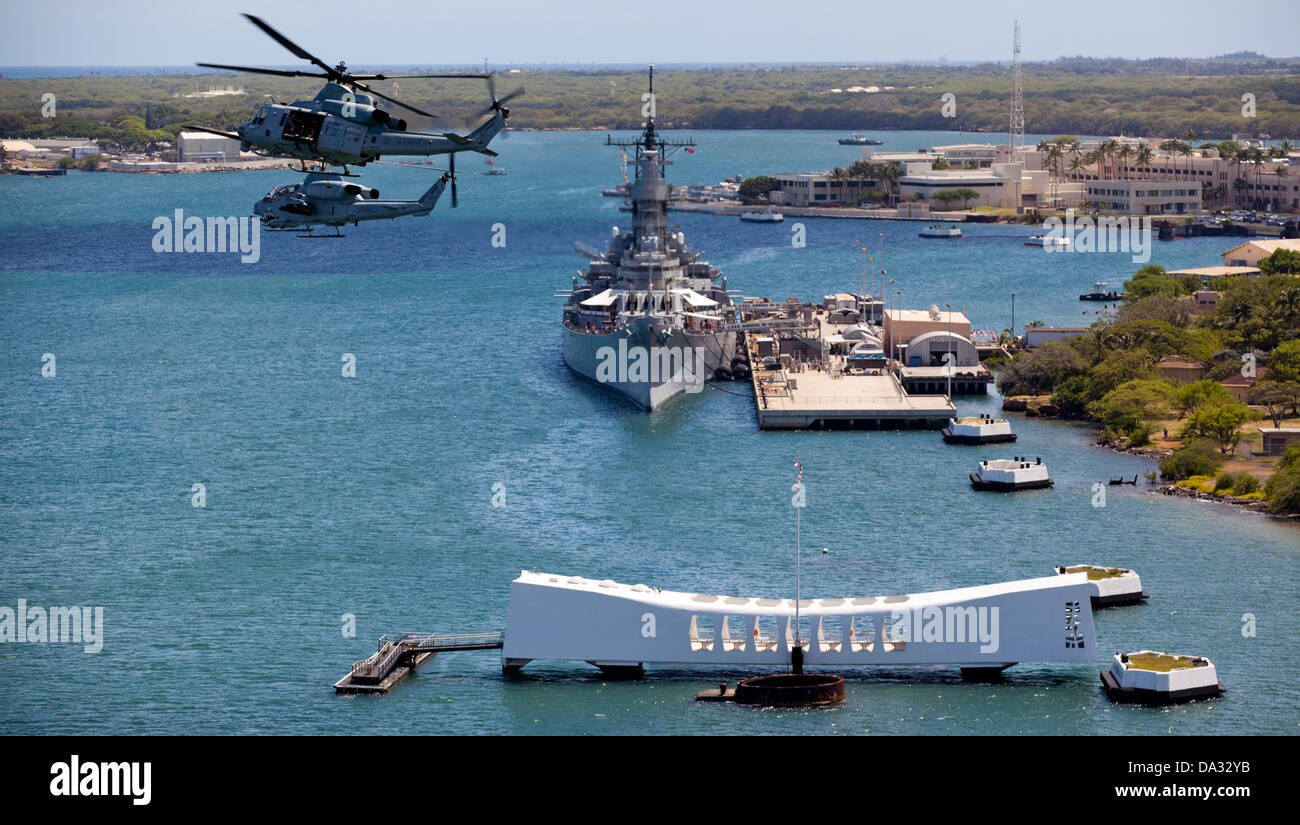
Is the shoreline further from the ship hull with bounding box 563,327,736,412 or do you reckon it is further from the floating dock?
the ship hull with bounding box 563,327,736,412

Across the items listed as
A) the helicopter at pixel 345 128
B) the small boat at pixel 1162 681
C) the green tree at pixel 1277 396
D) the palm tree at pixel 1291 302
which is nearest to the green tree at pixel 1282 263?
the palm tree at pixel 1291 302

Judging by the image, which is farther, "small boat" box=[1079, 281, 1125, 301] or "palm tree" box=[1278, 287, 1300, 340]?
"small boat" box=[1079, 281, 1125, 301]

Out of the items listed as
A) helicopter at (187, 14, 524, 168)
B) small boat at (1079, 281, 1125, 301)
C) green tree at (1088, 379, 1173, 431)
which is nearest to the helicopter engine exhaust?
helicopter at (187, 14, 524, 168)

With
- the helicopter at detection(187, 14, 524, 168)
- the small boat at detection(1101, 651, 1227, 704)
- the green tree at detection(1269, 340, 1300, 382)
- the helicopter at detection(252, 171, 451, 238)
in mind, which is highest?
the helicopter at detection(187, 14, 524, 168)

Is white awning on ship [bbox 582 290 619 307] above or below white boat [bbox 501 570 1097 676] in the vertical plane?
above

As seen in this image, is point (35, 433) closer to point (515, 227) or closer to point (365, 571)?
point (365, 571)
